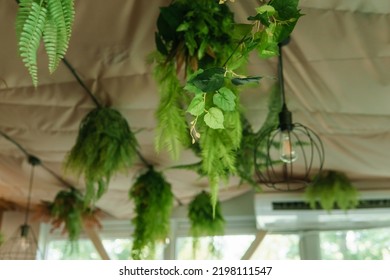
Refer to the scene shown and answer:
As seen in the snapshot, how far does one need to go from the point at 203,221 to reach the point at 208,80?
323cm

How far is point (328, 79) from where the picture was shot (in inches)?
94.0

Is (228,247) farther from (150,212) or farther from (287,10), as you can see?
(287,10)

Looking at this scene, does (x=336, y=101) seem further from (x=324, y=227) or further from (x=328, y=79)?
(x=324, y=227)

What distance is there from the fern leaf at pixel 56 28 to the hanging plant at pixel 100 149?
163 centimetres

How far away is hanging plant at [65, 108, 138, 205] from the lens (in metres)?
2.40

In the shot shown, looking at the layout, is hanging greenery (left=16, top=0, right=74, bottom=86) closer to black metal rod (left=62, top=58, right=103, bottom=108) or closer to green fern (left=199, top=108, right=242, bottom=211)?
green fern (left=199, top=108, right=242, bottom=211)

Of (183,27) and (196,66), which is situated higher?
(183,27)

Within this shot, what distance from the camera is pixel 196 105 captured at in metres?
0.80

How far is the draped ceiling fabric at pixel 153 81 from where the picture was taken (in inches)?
75.5

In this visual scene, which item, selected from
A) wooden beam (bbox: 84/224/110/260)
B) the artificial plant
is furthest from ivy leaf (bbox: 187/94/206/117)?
wooden beam (bbox: 84/224/110/260)

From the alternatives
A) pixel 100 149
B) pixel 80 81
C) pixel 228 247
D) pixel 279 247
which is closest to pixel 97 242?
pixel 228 247

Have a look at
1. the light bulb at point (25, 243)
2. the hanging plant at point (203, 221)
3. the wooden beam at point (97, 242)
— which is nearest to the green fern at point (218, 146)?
the hanging plant at point (203, 221)

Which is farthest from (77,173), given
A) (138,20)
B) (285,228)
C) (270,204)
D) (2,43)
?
(285,228)

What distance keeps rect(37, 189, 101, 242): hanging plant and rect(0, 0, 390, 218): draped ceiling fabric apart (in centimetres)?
56
